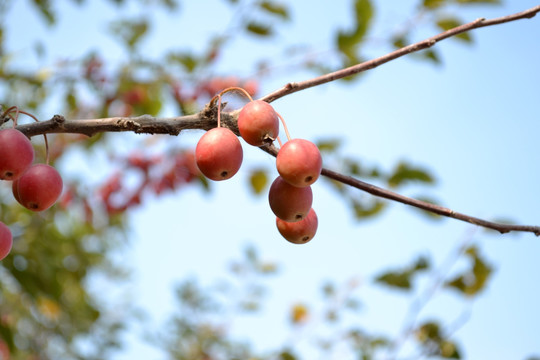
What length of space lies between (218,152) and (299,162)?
0.15 meters

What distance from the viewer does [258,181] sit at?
326cm

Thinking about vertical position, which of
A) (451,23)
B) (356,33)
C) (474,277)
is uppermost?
(451,23)

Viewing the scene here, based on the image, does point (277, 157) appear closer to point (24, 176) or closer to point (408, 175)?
point (24, 176)

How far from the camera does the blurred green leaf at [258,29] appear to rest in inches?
127

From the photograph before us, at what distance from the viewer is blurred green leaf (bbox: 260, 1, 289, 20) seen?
3.11 metres

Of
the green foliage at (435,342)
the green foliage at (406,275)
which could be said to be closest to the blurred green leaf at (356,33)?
the green foliage at (406,275)

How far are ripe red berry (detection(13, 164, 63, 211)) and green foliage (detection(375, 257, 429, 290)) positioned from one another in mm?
1956

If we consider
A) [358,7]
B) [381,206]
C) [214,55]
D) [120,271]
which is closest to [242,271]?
[120,271]

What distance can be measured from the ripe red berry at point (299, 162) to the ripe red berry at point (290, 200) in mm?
30

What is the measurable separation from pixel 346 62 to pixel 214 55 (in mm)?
1178

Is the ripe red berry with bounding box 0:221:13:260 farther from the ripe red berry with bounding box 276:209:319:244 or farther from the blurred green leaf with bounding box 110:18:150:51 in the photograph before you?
the blurred green leaf with bounding box 110:18:150:51

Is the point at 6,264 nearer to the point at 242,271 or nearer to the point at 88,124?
the point at 88,124

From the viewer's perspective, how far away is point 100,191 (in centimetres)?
411

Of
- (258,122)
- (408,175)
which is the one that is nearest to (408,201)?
(258,122)
